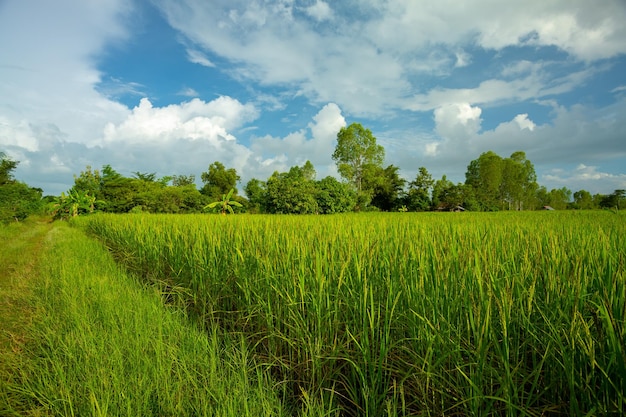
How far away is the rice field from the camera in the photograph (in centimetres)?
121

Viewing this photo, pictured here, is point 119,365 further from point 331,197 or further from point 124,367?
point 331,197

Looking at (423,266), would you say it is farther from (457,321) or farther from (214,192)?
(214,192)

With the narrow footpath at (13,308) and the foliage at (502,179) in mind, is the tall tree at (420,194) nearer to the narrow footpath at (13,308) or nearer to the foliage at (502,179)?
the foliage at (502,179)

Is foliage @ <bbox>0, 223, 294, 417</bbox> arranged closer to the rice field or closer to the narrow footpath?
the narrow footpath

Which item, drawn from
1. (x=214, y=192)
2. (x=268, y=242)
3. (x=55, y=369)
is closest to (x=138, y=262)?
(x=268, y=242)

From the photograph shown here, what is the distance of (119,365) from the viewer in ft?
6.20

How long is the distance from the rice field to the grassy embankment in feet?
0.77

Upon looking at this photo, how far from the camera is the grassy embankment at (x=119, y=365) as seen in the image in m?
1.62

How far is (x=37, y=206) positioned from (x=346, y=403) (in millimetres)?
22798

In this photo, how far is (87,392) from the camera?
5.74ft

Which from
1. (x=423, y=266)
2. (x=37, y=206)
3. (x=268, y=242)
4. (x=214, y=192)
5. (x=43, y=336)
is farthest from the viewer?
(x=214, y=192)

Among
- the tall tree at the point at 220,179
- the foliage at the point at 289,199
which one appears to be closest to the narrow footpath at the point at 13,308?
the foliage at the point at 289,199

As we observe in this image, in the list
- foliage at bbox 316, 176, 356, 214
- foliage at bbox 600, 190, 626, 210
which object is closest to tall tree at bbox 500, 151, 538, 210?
foliage at bbox 600, 190, 626, 210

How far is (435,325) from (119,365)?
1.79 meters
